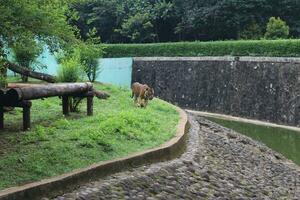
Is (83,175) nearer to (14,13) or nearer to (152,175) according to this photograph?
(152,175)

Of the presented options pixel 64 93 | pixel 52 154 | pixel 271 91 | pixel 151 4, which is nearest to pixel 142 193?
pixel 52 154

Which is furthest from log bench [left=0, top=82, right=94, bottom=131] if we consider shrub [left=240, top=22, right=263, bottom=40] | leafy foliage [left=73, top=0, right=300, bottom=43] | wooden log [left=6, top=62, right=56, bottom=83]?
shrub [left=240, top=22, right=263, bottom=40]

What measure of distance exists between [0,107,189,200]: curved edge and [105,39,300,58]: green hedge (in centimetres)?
1421

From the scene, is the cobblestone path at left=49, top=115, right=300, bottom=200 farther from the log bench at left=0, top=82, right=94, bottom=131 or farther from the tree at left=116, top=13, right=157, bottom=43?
the tree at left=116, top=13, right=157, bottom=43

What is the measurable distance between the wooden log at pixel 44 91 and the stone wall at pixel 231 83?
11.8m

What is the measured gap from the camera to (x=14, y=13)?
805 cm

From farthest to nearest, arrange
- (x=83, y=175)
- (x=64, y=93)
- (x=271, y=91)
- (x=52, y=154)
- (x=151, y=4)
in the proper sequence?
(x=151, y=4) → (x=271, y=91) → (x=64, y=93) → (x=52, y=154) → (x=83, y=175)

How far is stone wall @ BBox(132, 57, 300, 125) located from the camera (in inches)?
903

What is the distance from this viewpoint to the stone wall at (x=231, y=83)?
22938 mm

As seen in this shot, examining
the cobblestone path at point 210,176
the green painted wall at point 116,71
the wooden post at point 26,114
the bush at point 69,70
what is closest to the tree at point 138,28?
the green painted wall at point 116,71

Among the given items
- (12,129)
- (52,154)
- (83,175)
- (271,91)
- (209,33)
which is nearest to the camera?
(83,175)

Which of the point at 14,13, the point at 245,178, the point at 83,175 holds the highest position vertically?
the point at 14,13

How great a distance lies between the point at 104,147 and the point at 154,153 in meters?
0.82

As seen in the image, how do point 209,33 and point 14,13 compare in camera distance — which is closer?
point 14,13
